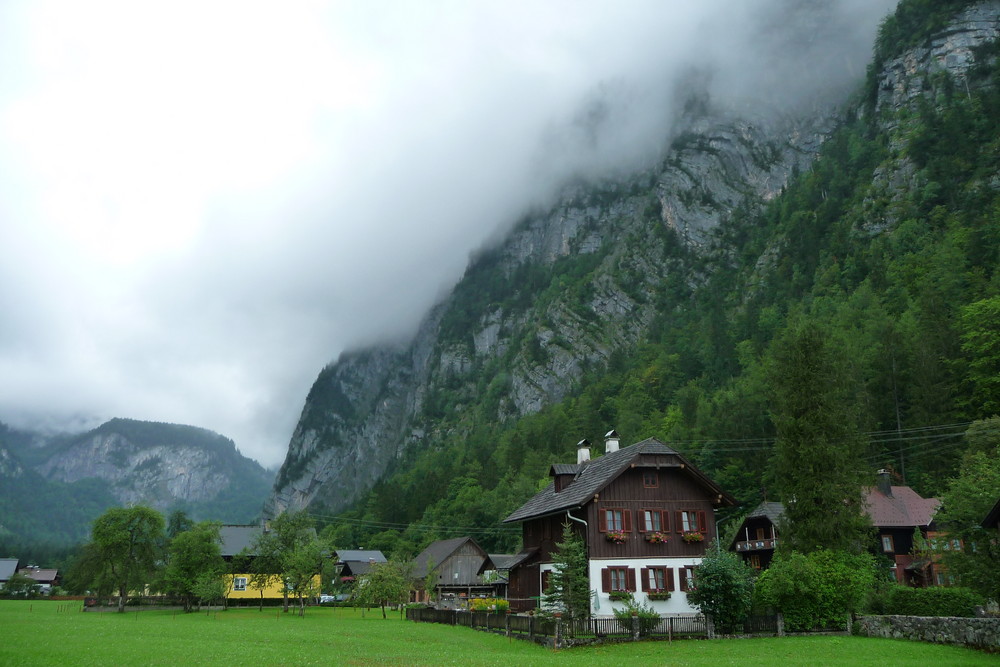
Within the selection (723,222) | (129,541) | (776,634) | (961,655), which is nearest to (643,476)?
(776,634)

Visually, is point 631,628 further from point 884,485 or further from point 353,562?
point 353,562

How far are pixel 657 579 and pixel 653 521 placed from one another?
3352 mm

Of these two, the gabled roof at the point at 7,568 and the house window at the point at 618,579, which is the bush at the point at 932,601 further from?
the gabled roof at the point at 7,568

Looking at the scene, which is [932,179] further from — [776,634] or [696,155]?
[776,634]

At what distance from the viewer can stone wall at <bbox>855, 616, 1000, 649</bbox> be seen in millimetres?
26828

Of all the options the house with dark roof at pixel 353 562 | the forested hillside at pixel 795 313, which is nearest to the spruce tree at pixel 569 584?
the forested hillside at pixel 795 313

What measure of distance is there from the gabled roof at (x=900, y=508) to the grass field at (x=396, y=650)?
31.7 m

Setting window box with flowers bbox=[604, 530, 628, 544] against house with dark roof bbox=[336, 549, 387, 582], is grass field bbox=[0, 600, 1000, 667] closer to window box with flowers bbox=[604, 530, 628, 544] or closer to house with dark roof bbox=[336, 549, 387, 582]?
window box with flowers bbox=[604, 530, 628, 544]

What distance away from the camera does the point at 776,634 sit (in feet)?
113

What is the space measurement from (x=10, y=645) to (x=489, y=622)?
2420 cm

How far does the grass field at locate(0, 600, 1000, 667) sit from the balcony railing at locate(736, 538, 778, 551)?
33.6 m

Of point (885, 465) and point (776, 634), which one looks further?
point (885, 465)

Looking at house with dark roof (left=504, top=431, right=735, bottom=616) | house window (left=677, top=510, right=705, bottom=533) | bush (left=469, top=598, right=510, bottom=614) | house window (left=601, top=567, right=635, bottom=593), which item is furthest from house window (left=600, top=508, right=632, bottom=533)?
bush (left=469, top=598, right=510, bottom=614)

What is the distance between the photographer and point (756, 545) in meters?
66.3
